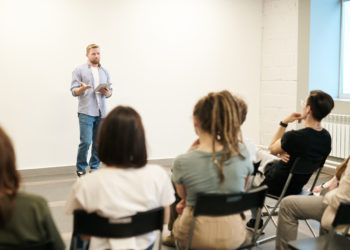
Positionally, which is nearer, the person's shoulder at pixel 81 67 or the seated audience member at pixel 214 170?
the seated audience member at pixel 214 170

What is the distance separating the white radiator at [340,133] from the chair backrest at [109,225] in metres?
4.10

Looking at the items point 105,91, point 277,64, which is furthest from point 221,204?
point 277,64

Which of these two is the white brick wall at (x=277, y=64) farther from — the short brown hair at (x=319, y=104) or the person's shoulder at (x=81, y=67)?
the short brown hair at (x=319, y=104)

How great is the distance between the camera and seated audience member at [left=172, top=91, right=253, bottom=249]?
2.09m

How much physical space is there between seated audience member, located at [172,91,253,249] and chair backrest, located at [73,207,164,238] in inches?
13.9

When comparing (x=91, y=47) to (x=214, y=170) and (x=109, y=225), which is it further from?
(x=109, y=225)

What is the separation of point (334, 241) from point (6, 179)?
1550 mm

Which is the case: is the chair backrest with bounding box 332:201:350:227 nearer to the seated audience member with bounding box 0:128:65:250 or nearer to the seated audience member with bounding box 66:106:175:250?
the seated audience member with bounding box 66:106:175:250

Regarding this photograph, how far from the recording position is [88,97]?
16.5 ft

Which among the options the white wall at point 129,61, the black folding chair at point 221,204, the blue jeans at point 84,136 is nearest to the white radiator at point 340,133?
the white wall at point 129,61

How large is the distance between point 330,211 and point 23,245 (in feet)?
4.92

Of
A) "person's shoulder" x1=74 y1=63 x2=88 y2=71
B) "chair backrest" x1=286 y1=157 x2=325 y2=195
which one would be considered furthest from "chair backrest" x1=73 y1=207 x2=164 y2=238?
"person's shoulder" x1=74 y1=63 x2=88 y2=71

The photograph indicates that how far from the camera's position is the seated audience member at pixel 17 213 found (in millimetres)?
1545

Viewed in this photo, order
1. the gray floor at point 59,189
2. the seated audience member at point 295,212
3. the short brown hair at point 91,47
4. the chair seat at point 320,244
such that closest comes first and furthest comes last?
the chair seat at point 320,244, the seated audience member at point 295,212, the gray floor at point 59,189, the short brown hair at point 91,47
